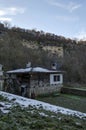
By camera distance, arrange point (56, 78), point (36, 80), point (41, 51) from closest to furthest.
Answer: point (36, 80) < point (56, 78) < point (41, 51)

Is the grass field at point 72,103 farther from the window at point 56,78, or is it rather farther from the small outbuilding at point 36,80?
the window at point 56,78

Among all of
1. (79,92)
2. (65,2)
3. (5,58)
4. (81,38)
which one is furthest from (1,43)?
(81,38)

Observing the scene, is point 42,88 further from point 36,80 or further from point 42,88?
point 36,80

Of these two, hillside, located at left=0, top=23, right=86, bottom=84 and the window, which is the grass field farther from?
hillside, located at left=0, top=23, right=86, bottom=84

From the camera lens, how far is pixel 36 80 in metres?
20.1

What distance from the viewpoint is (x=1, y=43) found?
1100 inches

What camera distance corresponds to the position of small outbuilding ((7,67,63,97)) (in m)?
19.4

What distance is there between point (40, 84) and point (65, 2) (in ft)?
28.4

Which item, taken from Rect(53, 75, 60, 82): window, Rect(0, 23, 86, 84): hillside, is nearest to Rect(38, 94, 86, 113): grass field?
Rect(53, 75, 60, 82): window

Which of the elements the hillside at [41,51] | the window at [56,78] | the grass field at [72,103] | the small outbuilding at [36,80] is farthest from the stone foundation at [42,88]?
the hillside at [41,51]

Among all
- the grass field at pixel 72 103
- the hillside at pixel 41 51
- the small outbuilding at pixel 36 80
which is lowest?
the grass field at pixel 72 103

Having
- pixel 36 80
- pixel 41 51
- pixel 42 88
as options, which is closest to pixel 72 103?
pixel 42 88

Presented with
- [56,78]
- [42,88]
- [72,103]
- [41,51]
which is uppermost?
[41,51]

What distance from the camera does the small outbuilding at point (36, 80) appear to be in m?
19.4
